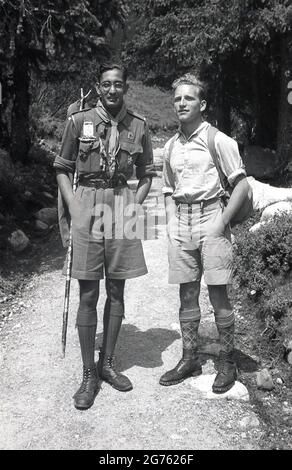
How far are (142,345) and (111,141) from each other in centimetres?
203

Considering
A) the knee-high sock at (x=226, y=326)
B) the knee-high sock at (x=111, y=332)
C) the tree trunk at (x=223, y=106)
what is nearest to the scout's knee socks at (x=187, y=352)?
the knee-high sock at (x=226, y=326)

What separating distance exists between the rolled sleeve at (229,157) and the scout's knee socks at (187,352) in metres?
1.10

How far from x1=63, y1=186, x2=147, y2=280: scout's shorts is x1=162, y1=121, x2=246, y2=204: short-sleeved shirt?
433mm

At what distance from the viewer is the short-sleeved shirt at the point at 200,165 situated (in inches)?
154

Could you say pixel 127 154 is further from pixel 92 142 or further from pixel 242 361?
pixel 242 361

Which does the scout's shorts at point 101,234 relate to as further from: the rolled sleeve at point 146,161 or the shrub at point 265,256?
the shrub at point 265,256

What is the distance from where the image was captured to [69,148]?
4.05 metres

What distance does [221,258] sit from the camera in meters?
4.06

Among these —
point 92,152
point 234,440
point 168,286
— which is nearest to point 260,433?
point 234,440

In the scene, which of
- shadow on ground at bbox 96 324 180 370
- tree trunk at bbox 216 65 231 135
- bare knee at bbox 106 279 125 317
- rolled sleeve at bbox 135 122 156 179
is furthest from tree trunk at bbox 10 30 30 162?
bare knee at bbox 106 279 125 317

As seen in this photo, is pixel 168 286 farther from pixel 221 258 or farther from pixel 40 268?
pixel 221 258

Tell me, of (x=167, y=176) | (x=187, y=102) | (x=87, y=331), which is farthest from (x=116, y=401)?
(x=187, y=102)

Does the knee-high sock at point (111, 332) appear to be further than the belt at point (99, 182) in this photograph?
Yes

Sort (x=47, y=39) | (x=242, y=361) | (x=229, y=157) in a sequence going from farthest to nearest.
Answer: (x=47, y=39)
(x=242, y=361)
(x=229, y=157)
